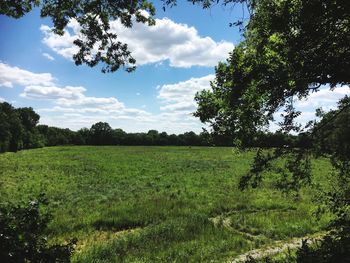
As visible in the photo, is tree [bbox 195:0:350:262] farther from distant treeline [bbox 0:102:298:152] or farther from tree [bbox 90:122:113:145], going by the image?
tree [bbox 90:122:113:145]

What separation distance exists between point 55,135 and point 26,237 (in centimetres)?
14516

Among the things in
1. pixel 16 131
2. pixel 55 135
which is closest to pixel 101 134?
pixel 55 135

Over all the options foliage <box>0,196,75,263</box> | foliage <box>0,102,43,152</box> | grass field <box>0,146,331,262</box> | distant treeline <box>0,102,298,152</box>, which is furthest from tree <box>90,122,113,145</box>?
foliage <box>0,196,75,263</box>

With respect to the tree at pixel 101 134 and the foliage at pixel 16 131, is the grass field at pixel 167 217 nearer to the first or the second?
the foliage at pixel 16 131

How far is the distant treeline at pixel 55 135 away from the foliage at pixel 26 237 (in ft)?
281

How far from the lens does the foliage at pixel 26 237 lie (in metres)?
6.38

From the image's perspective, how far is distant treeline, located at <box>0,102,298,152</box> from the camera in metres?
99.5

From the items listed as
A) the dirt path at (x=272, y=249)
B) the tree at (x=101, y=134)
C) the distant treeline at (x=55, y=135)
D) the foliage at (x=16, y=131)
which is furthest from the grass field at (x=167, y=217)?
the tree at (x=101, y=134)

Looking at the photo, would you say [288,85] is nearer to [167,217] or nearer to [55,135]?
[167,217]

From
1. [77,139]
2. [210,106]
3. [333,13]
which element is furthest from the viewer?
[77,139]

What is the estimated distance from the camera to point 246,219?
18.8m

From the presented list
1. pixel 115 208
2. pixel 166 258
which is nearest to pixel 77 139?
pixel 115 208

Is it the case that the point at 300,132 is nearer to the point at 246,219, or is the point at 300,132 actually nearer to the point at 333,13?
the point at 333,13

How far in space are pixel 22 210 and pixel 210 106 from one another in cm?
586
